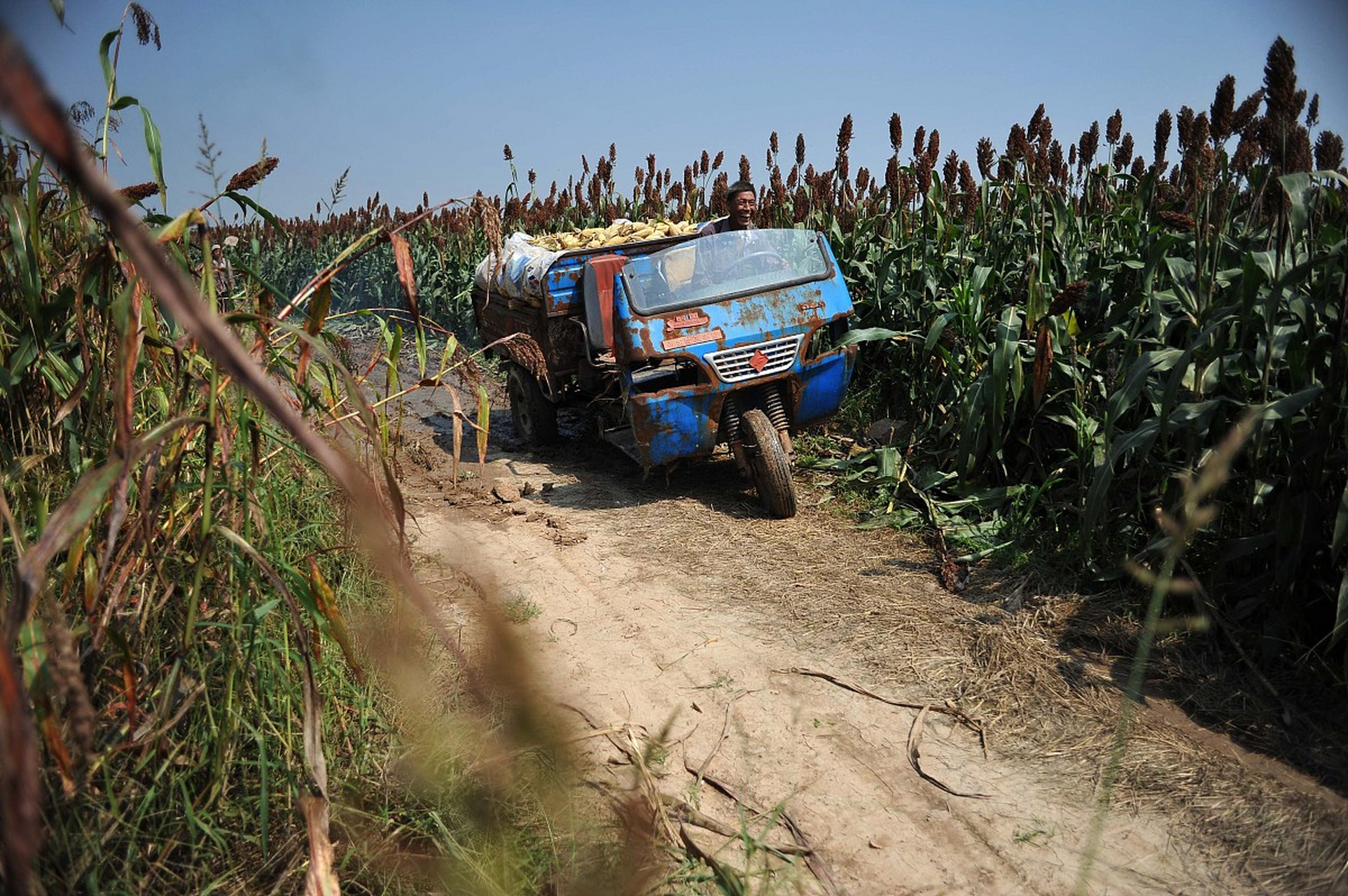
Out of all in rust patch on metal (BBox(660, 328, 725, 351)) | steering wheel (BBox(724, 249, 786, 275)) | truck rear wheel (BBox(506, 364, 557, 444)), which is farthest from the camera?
truck rear wheel (BBox(506, 364, 557, 444))

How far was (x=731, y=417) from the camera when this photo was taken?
18.5 feet

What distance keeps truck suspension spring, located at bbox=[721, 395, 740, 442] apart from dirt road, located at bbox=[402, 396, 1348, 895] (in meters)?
0.51

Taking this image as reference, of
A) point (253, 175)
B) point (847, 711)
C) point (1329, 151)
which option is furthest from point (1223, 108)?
point (253, 175)

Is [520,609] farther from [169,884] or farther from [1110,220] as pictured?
[1110,220]

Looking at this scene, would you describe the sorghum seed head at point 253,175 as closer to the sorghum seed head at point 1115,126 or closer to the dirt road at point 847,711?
the dirt road at point 847,711

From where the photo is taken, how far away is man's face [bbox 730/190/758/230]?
278 inches

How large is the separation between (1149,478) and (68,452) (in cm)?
438

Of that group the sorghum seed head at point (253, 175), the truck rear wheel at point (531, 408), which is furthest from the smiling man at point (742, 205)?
the sorghum seed head at point (253, 175)

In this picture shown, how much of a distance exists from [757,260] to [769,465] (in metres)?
1.44

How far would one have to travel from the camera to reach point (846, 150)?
7426 mm

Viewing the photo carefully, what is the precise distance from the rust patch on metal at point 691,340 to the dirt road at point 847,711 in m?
1.07

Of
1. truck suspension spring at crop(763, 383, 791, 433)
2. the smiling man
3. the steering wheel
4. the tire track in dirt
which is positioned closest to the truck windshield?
the steering wheel

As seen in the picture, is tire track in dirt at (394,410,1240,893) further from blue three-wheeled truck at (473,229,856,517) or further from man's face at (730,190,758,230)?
man's face at (730,190,758,230)

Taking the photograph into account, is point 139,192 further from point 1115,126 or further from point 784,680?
point 1115,126
